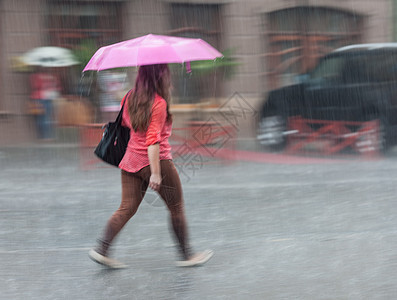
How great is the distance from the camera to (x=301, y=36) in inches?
634

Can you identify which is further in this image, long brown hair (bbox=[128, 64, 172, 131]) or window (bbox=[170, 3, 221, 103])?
window (bbox=[170, 3, 221, 103])

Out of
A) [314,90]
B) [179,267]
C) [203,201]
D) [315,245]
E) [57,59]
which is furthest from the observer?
[57,59]

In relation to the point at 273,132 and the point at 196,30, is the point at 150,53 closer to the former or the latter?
the point at 273,132

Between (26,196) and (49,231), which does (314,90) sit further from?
(49,231)

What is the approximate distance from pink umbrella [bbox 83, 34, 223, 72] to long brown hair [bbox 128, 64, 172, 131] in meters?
0.18

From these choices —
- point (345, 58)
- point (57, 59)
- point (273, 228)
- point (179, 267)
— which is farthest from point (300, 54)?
point (179, 267)

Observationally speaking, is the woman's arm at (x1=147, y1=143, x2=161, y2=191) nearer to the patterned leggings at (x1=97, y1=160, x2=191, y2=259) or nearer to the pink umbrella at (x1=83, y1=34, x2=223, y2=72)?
the patterned leggings at (x1=97, y1=160, x2=191, y2=259)

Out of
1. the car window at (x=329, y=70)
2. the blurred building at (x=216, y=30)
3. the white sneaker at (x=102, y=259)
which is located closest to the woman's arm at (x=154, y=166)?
the white sneaker at (x=102, y=259)

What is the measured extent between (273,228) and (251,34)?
10190 mm

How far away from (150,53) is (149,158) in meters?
0.68

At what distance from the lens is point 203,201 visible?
7141 mm

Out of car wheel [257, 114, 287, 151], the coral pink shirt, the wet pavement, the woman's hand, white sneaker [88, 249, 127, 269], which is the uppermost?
the coral pink shirt

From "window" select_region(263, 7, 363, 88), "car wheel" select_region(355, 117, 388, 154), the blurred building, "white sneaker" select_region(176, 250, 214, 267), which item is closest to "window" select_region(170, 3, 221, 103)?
the blurred building

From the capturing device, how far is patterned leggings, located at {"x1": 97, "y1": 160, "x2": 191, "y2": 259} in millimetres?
4332
